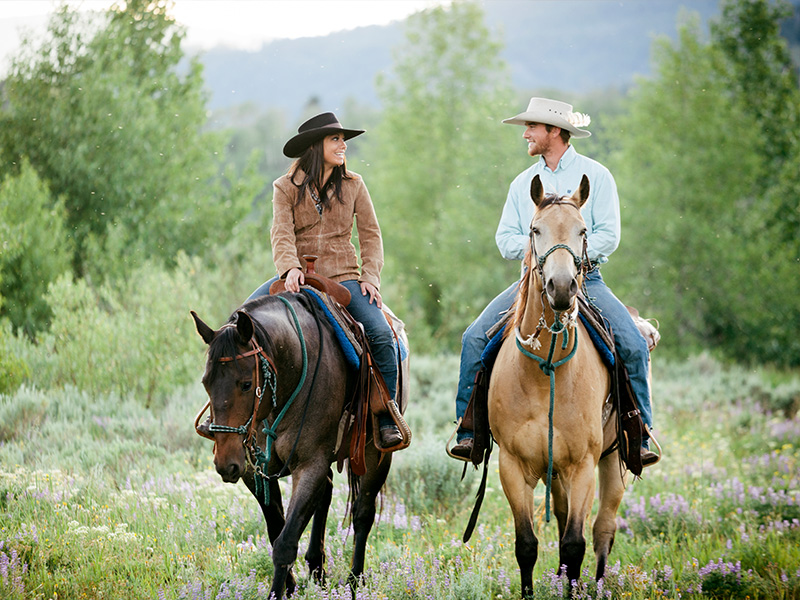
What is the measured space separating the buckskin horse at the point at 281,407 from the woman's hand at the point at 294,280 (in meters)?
0.09

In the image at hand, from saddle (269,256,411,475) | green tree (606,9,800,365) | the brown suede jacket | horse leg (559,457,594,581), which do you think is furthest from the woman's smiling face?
green tree (606,9,800,365)

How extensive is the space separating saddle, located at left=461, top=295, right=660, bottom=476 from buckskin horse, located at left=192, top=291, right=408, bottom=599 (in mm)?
924

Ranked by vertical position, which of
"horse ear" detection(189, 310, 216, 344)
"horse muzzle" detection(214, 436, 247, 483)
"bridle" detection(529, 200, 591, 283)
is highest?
"bridle" detection(529, 200, 591, 283)

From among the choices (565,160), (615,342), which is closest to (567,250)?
(615,342)

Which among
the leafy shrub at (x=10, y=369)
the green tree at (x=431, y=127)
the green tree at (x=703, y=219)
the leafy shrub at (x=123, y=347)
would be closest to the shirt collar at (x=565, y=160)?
the leafy shrub at (x=123, y=347)

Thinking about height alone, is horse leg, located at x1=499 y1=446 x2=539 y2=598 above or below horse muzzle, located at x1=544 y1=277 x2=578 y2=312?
below

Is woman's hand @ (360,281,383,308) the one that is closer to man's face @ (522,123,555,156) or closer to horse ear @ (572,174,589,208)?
man's face @ (522,123,555,156)

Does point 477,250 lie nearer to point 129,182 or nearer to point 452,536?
point 129,182

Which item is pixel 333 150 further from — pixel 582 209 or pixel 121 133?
pixel 121 133

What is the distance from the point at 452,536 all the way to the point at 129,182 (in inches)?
544

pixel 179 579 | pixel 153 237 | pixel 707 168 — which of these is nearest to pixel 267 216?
pixel 153 237

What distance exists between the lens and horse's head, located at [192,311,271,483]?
12.5 ft

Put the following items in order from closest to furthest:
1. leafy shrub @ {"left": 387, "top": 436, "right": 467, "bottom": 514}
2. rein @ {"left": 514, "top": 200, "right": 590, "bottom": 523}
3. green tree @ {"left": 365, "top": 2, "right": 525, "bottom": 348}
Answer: rein @ {"left": 514, "top": 200, "right": 590, "bottom": 523}, leafy shrub @ {"left": 387, "top": 436, "right": 467, "bottom": 514}, green tree @ {"left": 365, "top": 2, "right": 525, "bottom": 348}

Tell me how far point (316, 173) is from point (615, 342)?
249cm
